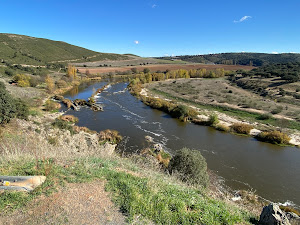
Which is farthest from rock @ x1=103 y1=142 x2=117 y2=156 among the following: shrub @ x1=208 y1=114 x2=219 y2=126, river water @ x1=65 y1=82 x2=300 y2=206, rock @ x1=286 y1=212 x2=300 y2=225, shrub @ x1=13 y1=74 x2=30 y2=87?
shrub @ x1=13 y1=74 x2=30 y2=87

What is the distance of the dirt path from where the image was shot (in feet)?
12.7

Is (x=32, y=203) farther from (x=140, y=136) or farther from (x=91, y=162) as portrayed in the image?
(x=140, y=136)

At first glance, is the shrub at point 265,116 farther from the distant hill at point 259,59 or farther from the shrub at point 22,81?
the distant hill at point 259,59

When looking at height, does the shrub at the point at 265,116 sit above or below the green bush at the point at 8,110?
below

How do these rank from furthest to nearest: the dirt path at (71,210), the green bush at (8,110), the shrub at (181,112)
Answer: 1. the shrub at (181,112)
2. the green bush at (8,110)
3. the dirt path at (71,210)

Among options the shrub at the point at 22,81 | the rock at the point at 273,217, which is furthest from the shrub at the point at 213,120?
the shrub at the point at 22,81

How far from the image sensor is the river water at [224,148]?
14.7 m

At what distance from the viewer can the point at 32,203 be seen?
4.23 metres

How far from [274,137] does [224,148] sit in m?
6.63

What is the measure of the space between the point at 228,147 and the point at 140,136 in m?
10.1

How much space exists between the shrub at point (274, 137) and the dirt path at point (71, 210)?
903 inches

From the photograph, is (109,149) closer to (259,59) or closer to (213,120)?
(213,120)

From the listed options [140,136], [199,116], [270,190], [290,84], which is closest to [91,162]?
[270,190]

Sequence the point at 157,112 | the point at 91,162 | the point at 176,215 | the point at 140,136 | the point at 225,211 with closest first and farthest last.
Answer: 1. the point at 176,215
2. the point at 225,211
3. the point at 91,162
4. the point at 140,136
5. the point at 157,112
